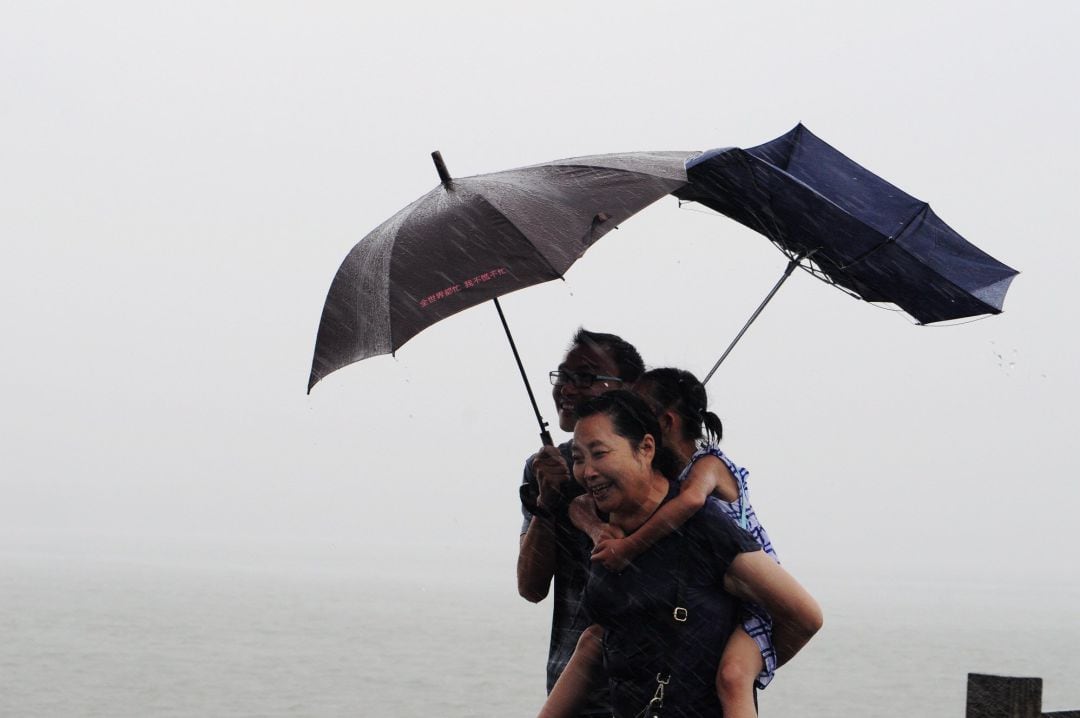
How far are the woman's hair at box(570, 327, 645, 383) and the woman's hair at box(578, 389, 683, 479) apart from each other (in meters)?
0.49

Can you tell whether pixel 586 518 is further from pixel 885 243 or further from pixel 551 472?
pixel 885 243

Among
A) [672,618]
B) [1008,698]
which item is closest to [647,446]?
[672,618]

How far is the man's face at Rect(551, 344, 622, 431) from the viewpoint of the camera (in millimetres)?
4062

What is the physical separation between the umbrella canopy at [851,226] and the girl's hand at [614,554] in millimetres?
1363

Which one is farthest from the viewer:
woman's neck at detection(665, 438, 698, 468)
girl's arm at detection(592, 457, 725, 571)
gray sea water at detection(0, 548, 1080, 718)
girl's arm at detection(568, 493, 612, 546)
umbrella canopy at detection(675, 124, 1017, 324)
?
gray sea water at detection(0, 548, 1080, 718)

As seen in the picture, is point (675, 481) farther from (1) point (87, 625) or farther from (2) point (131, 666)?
(1) point (87, 625)

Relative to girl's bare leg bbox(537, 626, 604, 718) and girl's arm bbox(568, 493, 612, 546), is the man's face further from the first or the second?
girl's bare leg bbox(537, 626, 604, 718)

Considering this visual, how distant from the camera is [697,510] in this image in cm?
342

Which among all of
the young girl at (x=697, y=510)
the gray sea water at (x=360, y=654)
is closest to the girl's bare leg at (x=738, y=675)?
the young girl at (x=697, y=510)

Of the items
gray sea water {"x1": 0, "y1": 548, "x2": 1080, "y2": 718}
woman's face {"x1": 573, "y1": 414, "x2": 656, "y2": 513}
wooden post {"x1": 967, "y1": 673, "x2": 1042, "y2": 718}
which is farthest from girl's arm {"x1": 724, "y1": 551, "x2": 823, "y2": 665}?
gray sea water {"x1": 0, "y1": 548, "x2": 1080, "y2": 718}

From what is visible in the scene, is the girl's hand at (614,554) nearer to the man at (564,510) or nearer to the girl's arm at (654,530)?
the girl's arm at (654,530)

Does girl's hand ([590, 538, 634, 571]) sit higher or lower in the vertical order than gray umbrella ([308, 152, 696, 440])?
lower

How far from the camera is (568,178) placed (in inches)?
169

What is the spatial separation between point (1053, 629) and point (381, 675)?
4649cm
